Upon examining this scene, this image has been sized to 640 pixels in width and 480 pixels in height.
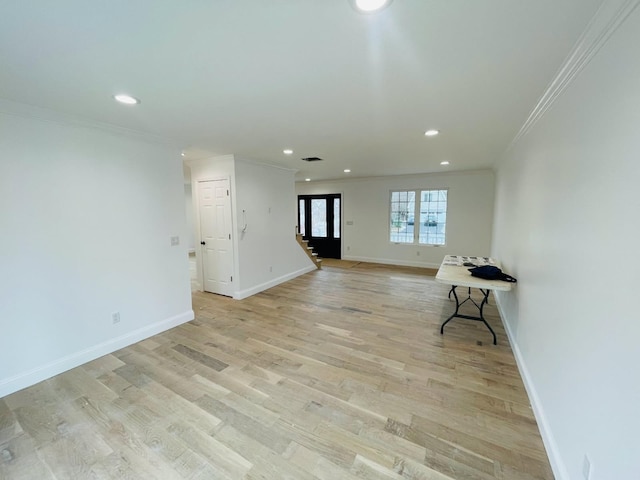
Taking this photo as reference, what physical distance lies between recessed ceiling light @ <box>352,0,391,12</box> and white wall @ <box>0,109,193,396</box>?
9.49 feet

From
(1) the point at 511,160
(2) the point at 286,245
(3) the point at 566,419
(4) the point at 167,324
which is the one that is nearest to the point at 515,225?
(1) the point at 511,160

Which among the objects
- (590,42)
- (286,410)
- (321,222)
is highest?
(590,42)

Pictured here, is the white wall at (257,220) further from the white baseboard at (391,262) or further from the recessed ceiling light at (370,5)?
the recessed ceiling light at (370,5)

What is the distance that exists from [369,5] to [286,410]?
251cm

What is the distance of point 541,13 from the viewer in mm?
1216

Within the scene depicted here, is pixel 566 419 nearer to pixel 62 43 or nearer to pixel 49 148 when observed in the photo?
pixel 62 43

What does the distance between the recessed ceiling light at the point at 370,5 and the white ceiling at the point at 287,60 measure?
5 cm

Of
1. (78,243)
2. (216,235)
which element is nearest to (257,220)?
(216,235)

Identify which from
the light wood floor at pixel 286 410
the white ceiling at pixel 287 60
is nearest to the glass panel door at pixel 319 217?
the light wood floor at pixel 286 410

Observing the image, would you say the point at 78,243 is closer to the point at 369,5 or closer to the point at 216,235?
the point at 216,235

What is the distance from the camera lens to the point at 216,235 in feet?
15.4

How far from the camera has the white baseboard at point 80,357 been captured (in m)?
2.27

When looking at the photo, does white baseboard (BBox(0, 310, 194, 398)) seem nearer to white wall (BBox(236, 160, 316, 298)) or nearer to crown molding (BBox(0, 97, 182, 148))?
white wall (BBox(236, 160, 316, 298))

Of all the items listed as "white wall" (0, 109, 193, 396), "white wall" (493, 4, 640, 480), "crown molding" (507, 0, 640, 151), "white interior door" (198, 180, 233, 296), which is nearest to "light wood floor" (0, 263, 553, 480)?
"white wall" (0, 109, 193, 396)
